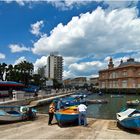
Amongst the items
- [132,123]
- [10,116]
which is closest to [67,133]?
[132,123]

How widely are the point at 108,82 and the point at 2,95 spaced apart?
102131 mm

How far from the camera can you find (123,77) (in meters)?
128

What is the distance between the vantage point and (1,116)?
21719 mm

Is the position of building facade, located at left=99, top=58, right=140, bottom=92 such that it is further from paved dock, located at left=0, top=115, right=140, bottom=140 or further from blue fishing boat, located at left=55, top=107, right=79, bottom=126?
paved dock, located at left=0, top=115, right=140, bottom=140

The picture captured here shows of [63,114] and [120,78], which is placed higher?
[120,78]

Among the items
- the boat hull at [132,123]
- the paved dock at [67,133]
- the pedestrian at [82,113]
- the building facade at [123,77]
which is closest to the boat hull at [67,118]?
the pedestrian at [82,113]

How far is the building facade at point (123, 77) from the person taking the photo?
12175cm

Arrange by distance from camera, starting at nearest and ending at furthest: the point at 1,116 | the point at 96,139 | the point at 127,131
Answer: the point at 96,139, the point at 127,131, the point at 1,116

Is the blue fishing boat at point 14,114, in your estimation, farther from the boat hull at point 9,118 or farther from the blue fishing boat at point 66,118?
the blue fishing boat at point 66,118

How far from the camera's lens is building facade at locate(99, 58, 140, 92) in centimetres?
12175

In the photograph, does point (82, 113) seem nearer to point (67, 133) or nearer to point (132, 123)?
point (67, 133)

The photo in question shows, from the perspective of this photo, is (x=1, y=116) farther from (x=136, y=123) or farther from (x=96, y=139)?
(x=136, y=123)

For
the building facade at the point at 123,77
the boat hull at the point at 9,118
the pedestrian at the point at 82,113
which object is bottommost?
the boat hull at the point at 9,118

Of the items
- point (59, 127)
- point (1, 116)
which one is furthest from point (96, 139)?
point (1, 116)
